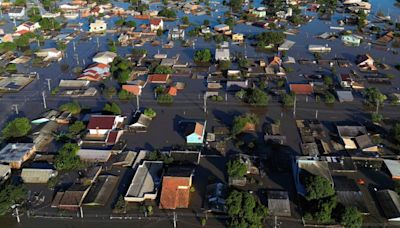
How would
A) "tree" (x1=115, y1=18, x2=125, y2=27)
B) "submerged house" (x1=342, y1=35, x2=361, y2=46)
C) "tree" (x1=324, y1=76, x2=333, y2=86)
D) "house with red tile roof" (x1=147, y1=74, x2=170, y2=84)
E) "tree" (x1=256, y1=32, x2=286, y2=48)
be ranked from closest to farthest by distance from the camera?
"tree" (x1=324, y1=76, x2=333, y2=86) → "house with red tile roof" (x1=147, y1=74, x2=170, y2=84) → "tree" (x1=256, y1=32, x2=286, y2=48) → "submerged house" (x1=342, y1=35, x2=361, y2=46) → "tree" (x1=115, y1=18, x2=125, y2=27)

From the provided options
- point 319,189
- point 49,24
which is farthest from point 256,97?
point 49,24

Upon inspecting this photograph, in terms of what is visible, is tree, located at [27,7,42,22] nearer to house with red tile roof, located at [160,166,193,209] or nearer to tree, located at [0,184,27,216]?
tree, located at [0,184,27,216]

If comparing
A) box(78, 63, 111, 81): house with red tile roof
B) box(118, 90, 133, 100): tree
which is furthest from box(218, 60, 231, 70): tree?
box(78, 63, 111, 81): house with red tile roof

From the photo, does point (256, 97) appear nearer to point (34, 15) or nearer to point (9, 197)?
point (9, 197)

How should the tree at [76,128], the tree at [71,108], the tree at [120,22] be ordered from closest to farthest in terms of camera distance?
the tree at [76,128], the tree at [71,108], the tree at [120,22]

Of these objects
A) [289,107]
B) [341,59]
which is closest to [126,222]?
[289,107]

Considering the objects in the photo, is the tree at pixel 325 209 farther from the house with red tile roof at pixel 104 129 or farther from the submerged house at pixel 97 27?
the submerged house at pixel 97 27

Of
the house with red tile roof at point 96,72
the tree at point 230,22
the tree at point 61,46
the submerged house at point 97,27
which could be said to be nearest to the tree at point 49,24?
the submerged house at point 97,27
